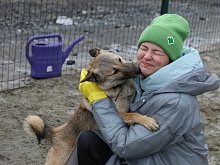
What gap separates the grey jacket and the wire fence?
116 inches

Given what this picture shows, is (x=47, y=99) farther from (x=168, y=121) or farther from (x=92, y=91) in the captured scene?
(x=168, y=121)

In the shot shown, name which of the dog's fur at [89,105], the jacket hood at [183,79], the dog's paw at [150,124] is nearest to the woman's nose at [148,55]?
the jacket hood at [183,79]

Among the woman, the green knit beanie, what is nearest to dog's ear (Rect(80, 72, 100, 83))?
the woman

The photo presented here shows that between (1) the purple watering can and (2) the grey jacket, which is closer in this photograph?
(2) the grey jacket

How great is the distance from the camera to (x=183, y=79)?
239cm

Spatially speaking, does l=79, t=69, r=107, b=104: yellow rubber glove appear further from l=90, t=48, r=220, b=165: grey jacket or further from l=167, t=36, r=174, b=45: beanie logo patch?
l=167, t=36, r=174, b=45: beanie logo patch

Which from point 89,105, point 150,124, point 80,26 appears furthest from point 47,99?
point 80,26

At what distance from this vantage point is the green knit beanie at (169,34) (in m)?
2.49

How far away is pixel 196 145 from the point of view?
2.52 m

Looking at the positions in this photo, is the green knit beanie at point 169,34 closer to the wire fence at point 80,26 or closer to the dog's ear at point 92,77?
the dog's ear at point 92,77

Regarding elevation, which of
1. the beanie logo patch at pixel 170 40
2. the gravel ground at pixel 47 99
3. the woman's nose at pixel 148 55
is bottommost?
the gravel ground at pixel 47 99

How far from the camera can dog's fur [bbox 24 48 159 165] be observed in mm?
2830

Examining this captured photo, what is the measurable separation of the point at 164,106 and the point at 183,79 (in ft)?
0.55

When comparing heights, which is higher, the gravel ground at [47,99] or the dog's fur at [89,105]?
the dog's fur at [89,105]
